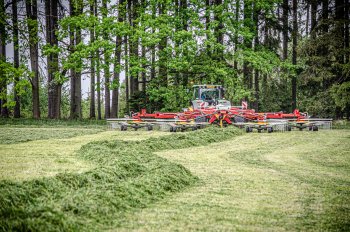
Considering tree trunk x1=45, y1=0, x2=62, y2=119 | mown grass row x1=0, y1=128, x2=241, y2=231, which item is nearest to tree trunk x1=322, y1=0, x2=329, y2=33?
tree trunk x1=45, y1=0, x2=62, y2=119

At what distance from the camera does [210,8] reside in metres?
28.5

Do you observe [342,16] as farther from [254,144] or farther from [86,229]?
[86,229]

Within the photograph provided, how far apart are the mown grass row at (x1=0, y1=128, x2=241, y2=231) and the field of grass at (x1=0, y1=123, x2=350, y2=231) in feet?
0.04

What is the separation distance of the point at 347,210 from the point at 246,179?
2.22 metres

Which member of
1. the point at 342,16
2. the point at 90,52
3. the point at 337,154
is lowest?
the point at 337,154

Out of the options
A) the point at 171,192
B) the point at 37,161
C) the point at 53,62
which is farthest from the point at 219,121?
the point at 171,192

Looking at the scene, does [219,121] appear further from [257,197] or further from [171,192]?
[257,197]

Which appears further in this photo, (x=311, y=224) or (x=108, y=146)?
(x=108, y=146)

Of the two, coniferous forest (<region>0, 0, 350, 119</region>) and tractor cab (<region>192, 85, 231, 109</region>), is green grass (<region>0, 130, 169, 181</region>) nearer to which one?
tractor cab (<region>192, 85, 231, 109</region>)

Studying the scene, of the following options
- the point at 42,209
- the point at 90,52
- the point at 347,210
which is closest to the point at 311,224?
the point at 347,210

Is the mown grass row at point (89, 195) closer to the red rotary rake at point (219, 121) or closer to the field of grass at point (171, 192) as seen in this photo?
the field of grass at point (171, 192)

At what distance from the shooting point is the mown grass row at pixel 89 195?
14.3ft

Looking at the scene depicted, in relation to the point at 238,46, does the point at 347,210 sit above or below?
below

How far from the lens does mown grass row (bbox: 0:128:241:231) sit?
14.3 ft
